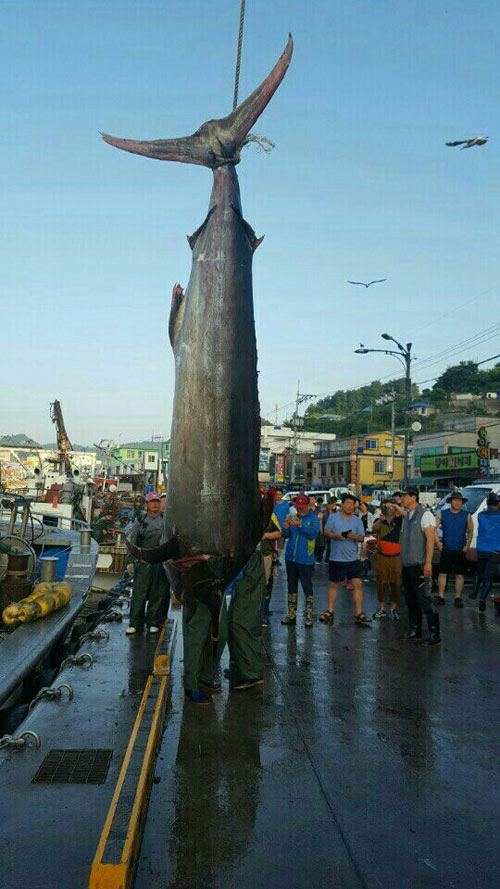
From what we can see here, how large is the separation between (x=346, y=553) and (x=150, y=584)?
2.50m

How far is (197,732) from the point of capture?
14.1 ft

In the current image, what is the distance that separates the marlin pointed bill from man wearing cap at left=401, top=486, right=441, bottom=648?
430 centimetres

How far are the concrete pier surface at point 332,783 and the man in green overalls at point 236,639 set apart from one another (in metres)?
0.15

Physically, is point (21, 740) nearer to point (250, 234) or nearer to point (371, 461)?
point (250, 234)

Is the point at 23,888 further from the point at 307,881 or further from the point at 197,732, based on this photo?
the point at 197,732

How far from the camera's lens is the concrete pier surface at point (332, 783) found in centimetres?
279

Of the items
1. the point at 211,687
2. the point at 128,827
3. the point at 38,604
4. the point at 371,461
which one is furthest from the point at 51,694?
the point at 371,461

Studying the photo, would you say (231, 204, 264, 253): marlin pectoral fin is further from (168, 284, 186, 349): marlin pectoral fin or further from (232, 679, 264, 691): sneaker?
(232, 679, 264, 691): sneaker

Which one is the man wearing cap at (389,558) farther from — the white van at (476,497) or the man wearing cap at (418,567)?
the white van at (476,497)

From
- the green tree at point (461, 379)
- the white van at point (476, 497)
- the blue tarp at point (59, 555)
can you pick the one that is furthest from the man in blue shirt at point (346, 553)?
the green tree at point (461, 379)

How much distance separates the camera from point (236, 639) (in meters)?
5.19

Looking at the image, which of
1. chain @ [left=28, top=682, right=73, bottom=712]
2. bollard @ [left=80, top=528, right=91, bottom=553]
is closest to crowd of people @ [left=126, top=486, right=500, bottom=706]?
chain @ [left=28, top=682, right=73, bottom=712]

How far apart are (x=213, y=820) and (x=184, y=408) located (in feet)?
7.66

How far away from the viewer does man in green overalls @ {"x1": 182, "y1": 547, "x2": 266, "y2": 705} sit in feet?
15.9
